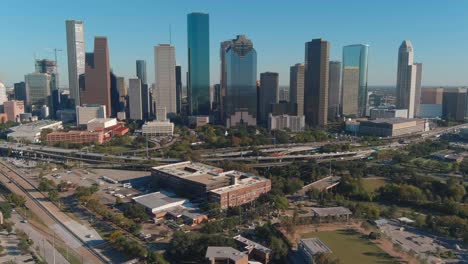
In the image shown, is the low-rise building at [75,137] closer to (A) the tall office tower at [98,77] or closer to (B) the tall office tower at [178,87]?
(A) the tall office tower at [98,77]

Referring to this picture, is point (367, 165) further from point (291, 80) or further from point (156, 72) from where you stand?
point (156, 72)

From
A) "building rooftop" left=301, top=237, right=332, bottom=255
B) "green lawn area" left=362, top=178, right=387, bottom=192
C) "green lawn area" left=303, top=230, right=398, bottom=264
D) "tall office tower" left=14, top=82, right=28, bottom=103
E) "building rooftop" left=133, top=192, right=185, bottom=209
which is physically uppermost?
"tall office tower" left=14, top=82, right=28, bottom=103

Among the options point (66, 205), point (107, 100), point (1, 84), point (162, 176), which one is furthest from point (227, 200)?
point (1, 84)

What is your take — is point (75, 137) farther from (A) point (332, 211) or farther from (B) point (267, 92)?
(A) point (332, 211)

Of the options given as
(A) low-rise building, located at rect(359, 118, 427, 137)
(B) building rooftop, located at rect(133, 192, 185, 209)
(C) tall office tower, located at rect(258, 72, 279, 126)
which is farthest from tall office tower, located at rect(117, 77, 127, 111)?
(B) building rooftop, located at rect(133, 192, 185, 209)

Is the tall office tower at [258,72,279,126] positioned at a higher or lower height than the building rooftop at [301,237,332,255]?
higher

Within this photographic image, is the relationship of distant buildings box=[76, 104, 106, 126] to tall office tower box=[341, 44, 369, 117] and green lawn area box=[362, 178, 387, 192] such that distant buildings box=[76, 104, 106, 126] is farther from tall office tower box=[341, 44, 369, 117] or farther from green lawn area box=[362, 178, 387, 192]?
tall office tower box=[341, 44, 369, 117]

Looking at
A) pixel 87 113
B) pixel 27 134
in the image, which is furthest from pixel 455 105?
pixel 27 134
